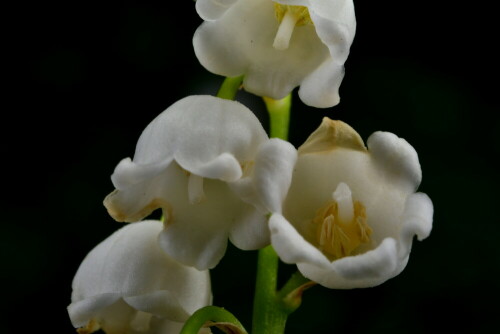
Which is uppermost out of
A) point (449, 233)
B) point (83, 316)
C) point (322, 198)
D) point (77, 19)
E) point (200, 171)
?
point (200, 171)

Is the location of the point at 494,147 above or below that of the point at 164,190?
below

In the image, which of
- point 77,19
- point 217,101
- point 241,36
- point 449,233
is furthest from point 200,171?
point 77,19

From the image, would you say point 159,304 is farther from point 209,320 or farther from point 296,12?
point 296,12

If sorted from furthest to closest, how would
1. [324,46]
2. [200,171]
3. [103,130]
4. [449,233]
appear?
1. [103,130]
2. [449,233]
3. [324,46]
4. [200,171]

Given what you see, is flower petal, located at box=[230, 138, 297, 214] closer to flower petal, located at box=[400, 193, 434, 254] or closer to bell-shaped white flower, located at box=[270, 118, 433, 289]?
bell-shaped white flower, located at box=[270, 118, 433, 289]

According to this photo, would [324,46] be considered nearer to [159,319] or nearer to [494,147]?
[159,319]

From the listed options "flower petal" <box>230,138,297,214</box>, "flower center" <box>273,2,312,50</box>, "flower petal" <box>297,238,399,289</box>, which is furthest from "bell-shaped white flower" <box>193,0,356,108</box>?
"flower petal" <box>297,238,399,289</box>

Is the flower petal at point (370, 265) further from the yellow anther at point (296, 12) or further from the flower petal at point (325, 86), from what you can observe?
the yellow anther at point (296, 12)
